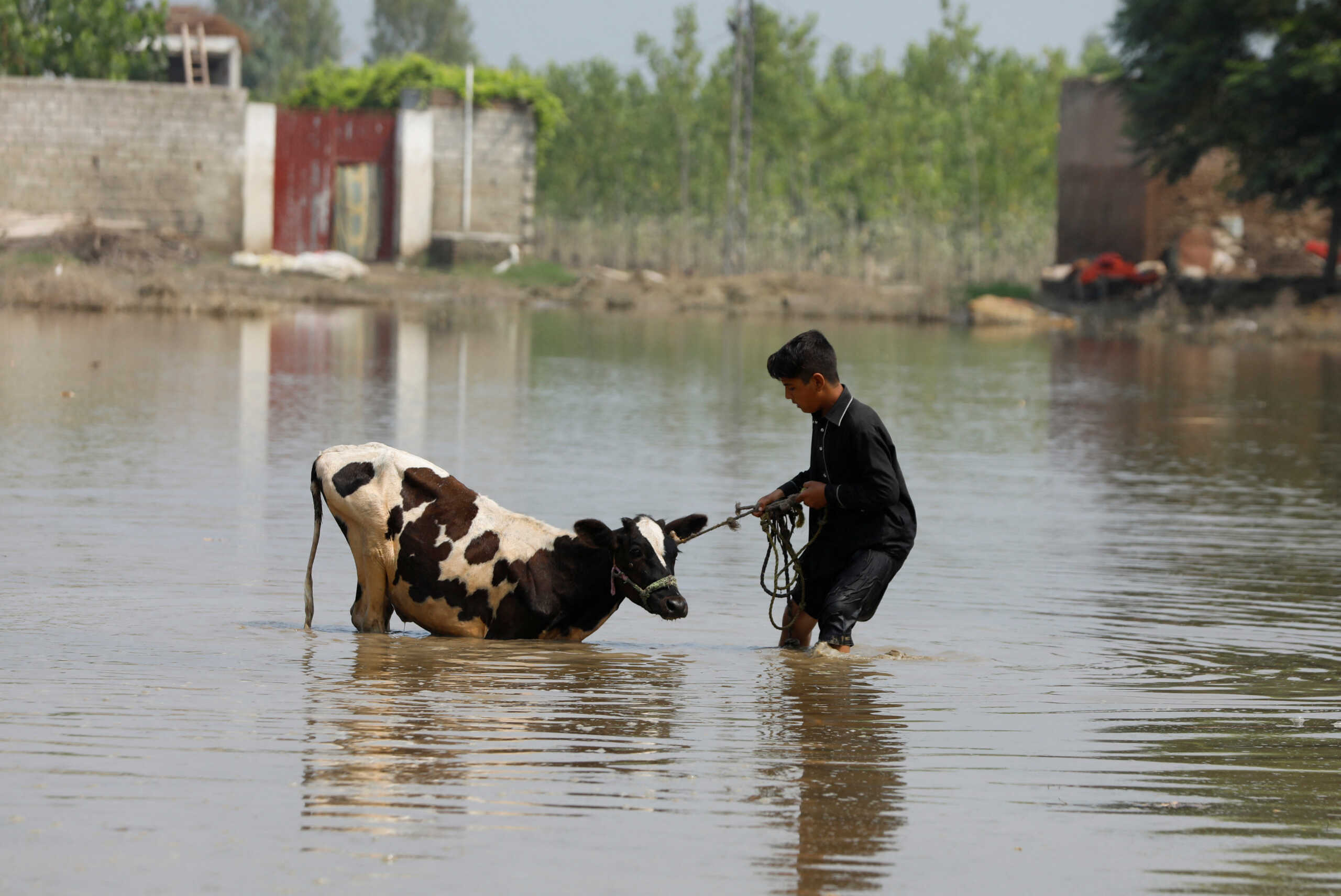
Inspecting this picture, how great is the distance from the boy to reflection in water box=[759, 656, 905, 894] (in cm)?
26

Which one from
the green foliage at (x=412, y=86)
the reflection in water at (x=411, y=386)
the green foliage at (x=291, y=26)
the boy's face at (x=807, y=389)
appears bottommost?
the reflection in water at (x=411, y=386)

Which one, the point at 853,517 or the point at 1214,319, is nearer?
the point at 853,517

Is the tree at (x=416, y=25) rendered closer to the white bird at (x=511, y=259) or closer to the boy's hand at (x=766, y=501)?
the white bird at (x=511, y=259)

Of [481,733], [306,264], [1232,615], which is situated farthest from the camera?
[306,264]

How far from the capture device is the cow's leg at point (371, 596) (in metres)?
7.61

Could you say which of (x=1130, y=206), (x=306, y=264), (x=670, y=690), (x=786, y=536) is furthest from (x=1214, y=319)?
(x=670, y=690)

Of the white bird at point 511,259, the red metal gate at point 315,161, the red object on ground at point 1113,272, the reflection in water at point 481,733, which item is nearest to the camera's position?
the reflection in water at point 481,733

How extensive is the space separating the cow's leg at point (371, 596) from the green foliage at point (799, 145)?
5317 cm

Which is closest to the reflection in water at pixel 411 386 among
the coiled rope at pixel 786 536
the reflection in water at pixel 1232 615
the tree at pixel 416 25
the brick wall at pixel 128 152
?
the reflection in water at pixel 1232 615

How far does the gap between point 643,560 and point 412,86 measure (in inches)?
1759

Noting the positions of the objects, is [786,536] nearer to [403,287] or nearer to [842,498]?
[842,498]

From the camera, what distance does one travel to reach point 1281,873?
4.59 meters

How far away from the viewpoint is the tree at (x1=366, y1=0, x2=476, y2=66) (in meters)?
114

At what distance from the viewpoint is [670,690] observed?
6.75 meters
